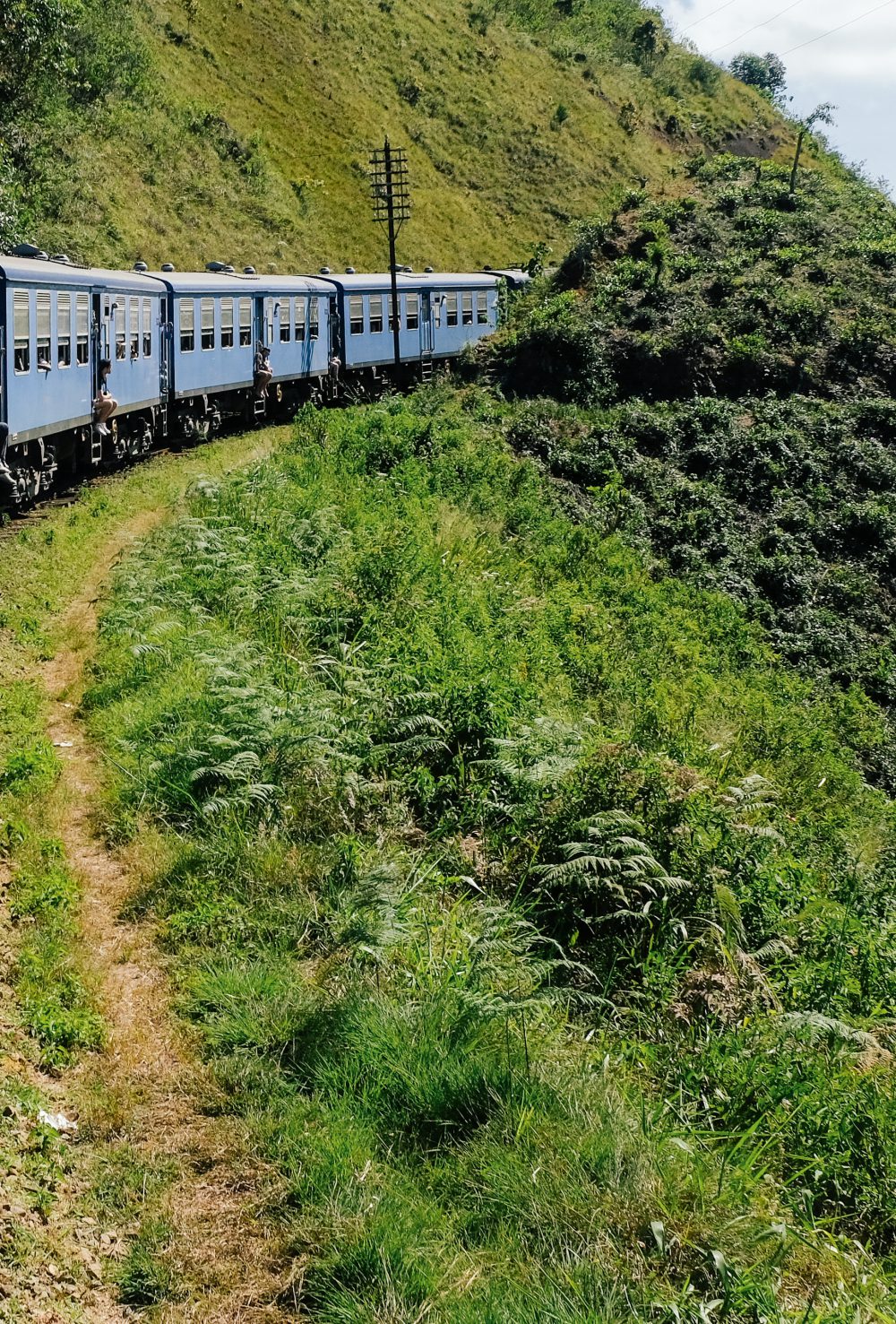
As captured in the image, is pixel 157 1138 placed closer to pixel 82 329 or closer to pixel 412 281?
pixel 82 329

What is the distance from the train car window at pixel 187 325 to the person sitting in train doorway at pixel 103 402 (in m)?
4.50

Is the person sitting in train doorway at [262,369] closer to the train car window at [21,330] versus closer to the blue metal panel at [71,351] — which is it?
the blue metal panel at [71,351]

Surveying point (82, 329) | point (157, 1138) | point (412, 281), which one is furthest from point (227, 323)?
point (157, 1138)

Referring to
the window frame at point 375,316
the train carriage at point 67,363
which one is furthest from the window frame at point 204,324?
the window frame at point 375,316

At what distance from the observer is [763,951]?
7199 mm

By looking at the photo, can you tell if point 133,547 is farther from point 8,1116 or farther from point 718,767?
point 8,1116

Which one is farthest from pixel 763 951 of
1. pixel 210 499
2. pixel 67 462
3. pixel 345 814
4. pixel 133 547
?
pixel 67 462

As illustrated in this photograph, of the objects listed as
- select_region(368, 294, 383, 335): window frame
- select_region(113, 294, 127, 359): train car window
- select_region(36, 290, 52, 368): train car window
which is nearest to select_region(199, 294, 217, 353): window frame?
select_region(113, 294, 127, 359): train car window

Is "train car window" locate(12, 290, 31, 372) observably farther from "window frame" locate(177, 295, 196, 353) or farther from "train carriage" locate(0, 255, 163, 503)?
"window frame" locate(177, 295, 196, 353)

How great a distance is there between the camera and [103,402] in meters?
18.6

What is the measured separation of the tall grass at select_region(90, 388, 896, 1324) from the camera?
4.54 metres

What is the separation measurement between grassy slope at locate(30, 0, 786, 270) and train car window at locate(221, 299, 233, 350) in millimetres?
13390

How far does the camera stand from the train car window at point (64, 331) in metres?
16.5

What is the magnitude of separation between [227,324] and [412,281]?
11.5 metres
